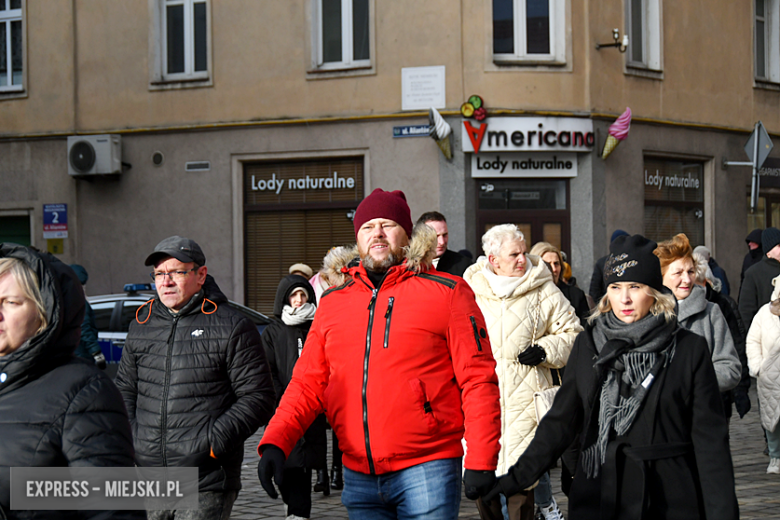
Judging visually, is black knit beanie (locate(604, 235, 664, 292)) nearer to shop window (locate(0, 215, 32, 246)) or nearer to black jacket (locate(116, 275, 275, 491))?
black jacket (locate(116, 275, 275, 491))

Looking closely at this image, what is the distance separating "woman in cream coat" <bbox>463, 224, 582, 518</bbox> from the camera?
5777 mm

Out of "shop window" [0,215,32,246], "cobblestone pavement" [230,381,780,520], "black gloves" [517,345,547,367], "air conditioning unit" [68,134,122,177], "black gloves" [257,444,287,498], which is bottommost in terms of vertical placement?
"cobblestone pavement" [230,381,780,520]

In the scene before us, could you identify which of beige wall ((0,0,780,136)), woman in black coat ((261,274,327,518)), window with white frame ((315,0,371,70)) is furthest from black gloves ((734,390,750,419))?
window with white frame ((315,0,371,70))

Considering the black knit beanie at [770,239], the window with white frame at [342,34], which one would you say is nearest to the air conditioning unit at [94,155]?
the window with white frame at [342,34]

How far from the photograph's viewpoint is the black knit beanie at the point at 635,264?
3783 mm

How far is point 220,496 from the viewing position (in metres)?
4.42

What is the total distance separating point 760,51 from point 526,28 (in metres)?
6.28

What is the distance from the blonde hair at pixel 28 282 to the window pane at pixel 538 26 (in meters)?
14.2

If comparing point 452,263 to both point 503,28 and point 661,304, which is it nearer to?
point 661,304

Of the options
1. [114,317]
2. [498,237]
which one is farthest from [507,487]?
[114,317]

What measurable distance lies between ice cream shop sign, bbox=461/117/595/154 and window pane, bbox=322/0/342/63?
2700 millimetres

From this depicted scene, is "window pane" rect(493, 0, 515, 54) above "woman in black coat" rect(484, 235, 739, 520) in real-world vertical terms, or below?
above

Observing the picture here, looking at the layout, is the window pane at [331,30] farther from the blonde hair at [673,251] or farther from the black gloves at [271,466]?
the black gloves at [271,466]

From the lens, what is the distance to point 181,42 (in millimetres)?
17078
